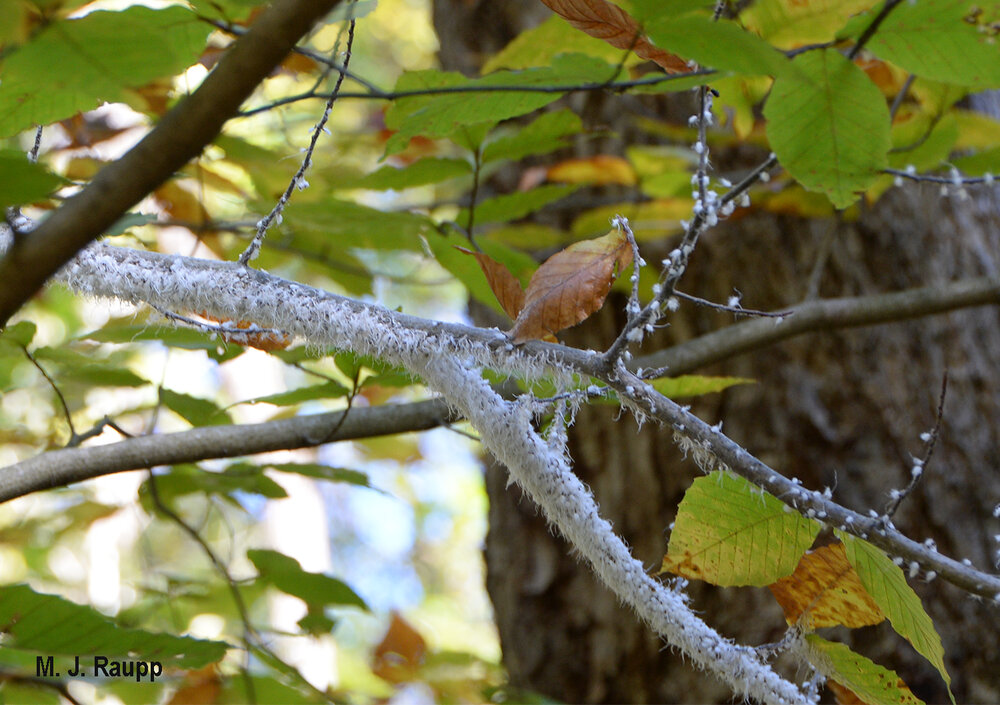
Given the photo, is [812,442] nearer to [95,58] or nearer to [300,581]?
[300,581]

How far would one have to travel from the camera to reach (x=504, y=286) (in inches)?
23.1

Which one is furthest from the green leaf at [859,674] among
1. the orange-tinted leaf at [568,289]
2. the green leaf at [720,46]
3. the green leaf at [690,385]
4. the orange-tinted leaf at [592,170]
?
the orange-tinted leaf at [592,170]

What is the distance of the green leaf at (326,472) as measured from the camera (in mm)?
886

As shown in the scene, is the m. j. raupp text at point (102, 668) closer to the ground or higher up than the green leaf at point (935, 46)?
closer to the ground

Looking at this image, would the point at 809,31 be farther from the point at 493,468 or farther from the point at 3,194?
the point at 493,468

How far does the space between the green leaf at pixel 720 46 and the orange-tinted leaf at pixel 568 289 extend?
5.4 inches

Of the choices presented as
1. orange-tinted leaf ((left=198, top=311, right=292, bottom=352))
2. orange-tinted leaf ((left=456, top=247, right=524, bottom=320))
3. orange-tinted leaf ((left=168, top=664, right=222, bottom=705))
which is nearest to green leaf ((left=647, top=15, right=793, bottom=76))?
orange-tinted leaf ((left=456, top=247, right=524, bottom=320))

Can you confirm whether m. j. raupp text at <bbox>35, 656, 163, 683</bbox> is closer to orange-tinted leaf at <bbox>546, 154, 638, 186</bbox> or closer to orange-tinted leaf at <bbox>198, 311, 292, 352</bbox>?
orange-tinted leaf at <bbox>198, 311, 292, 352</bbox>

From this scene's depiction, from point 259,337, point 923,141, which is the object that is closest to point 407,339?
point 259,337

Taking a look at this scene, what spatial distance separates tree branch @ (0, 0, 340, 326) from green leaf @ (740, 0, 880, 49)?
2.10 feet

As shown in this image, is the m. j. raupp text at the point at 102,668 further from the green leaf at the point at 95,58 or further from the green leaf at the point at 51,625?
the green leaf at the point at 95,58

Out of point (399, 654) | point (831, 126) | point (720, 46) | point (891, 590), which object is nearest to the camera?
point (720, 46)

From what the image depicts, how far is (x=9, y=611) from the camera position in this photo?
570 millimetres

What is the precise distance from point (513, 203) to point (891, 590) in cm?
65
